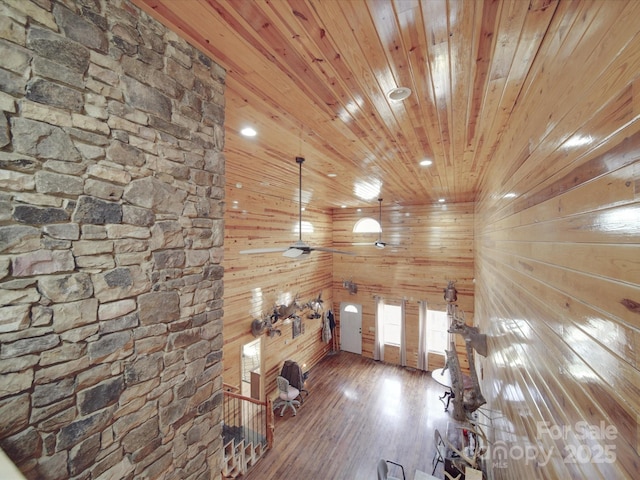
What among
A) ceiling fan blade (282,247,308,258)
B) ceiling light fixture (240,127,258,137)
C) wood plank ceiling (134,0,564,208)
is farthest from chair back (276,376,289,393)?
ceiling light fixture (240,127,258,137)

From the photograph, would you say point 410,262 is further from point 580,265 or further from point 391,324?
point 580,265

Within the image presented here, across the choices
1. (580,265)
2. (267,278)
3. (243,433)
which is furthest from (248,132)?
(243,433)

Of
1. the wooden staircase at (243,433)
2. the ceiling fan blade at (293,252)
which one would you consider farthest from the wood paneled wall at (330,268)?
the ceiling fan blade at (293,252)

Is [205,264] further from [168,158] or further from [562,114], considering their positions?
[562,114]

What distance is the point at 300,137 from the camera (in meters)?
2.89

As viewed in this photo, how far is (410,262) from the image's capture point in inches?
328

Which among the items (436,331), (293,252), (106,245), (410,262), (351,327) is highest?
(106,245)

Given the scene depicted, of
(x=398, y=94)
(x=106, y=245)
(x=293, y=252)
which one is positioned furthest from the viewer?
(x=293, y=252)

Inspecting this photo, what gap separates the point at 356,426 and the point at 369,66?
6.76 m

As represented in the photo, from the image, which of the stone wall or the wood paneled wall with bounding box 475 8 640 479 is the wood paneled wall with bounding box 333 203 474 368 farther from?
the stone wall

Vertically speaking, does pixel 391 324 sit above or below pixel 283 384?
above

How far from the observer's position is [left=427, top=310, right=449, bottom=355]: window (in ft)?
26.4

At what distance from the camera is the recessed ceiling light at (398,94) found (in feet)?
6.48

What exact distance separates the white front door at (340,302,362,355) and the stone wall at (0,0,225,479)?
7.74 m
